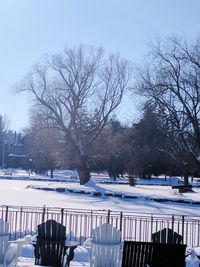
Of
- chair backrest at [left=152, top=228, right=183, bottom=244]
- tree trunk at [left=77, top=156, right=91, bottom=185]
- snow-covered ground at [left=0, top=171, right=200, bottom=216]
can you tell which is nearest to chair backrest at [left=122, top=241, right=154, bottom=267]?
chair backrest at [left=152, top=228, right=183, bottom=244]

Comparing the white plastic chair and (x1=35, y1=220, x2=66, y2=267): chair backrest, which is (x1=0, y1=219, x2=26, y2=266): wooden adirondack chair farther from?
the white plastic chair

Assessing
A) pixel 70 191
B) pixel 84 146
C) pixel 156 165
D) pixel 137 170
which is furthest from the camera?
pixel 156 165

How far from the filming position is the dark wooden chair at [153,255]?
7.05m

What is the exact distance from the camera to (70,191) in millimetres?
34781

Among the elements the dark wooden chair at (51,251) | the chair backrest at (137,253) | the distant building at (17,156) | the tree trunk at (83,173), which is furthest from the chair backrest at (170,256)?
the distant building at (17,156)

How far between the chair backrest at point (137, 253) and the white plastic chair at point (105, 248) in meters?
Result: 0.23

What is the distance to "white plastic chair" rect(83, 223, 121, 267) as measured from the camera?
24.7 feet

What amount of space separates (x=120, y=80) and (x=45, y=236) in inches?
1541

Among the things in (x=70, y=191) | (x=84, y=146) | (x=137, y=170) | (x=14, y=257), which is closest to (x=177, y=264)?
(x=14, y=257)

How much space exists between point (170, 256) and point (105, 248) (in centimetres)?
119

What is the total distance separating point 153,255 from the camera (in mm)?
7152

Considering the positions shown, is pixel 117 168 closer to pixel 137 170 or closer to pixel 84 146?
pixel 137 170

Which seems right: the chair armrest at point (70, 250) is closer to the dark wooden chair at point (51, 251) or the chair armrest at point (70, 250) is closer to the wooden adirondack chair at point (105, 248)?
the dark wooden chair at point (51, 251)

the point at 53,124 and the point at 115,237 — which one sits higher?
the point at 53,124
